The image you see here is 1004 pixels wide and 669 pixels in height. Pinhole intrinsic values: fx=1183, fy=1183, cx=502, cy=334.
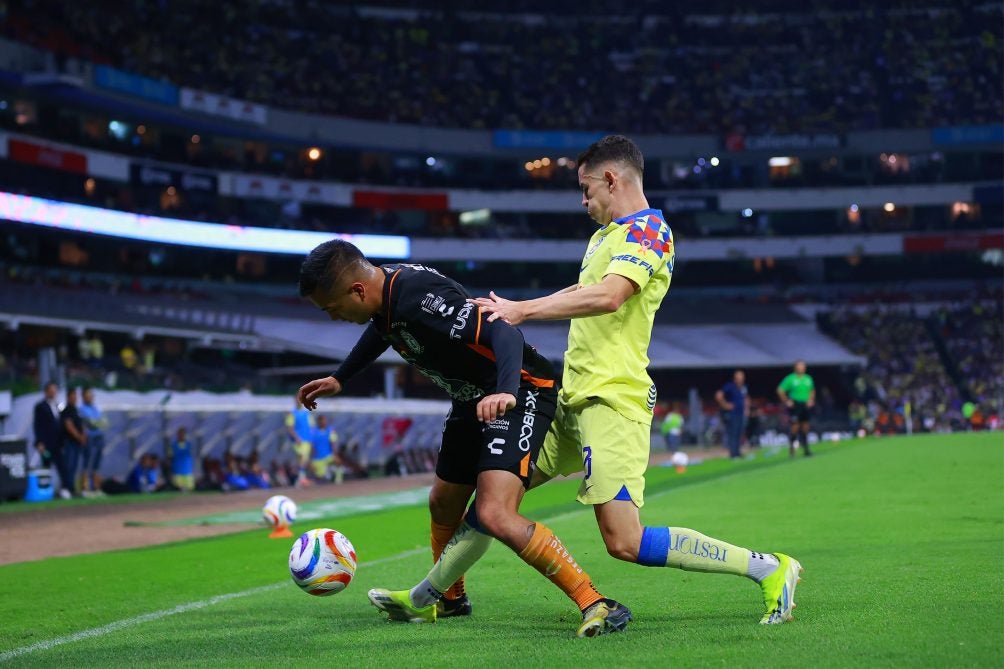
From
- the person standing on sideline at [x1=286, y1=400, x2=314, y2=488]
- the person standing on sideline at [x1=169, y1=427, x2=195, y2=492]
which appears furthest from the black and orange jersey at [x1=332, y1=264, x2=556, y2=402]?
the person standing on sideline at [x1=286, y1=400, x2=314, y2=488]

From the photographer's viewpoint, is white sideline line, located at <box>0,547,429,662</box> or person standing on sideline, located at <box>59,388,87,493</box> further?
person standing on sideline, located at <box>59,388,87,493</box>

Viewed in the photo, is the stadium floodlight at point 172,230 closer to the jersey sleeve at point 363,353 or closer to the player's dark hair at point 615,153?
the jersey sleeve at point 363,353

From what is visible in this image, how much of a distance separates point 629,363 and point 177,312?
1682 inches

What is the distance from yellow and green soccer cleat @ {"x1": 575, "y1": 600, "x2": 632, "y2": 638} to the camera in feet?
18.0

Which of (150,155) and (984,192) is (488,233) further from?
(984,192)

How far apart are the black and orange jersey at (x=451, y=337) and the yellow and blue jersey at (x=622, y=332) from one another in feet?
0.99

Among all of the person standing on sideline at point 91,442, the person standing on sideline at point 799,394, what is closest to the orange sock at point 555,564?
the person standing on sideline at point 91,442

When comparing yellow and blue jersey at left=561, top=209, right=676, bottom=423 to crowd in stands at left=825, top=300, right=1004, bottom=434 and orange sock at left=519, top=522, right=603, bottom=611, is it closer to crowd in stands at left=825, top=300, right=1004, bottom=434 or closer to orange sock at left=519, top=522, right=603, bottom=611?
orange sock at left=519, top=522, right=603, bottom=611

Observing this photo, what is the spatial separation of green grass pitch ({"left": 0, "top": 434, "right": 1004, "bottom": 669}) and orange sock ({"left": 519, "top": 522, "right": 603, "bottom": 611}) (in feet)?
0.74

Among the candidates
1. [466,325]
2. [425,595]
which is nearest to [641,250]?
[466,325]

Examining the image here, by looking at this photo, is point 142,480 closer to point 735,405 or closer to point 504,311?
point 735,405

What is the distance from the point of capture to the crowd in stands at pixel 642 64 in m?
60.4

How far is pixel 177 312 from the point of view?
152ft

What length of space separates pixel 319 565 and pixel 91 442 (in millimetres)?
17293
